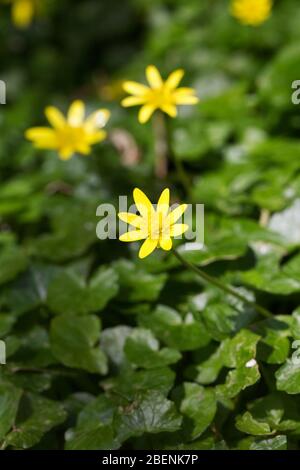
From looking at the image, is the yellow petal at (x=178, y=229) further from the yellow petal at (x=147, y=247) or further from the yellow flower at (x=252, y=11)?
the yellow flower at (x=252, y=11)

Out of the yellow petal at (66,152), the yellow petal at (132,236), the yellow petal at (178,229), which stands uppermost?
Answer: the yellow petal at (66,152)

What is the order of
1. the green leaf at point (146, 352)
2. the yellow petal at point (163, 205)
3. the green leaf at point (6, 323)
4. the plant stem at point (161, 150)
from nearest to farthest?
the yellow petal at point (163, 205), the green leaf at point (146, 352), the green leaf at point (6, 323), the plant stem at point (161, 150)

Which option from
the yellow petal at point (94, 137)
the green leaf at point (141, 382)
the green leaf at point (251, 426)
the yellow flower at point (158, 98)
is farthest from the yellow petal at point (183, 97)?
the green leaf at point (251, 426)

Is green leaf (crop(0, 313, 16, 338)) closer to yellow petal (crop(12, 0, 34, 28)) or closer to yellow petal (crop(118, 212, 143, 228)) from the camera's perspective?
yellow petal (crop(118, 212, 143, 228))

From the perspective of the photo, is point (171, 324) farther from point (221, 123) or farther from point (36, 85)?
point (36, 85)

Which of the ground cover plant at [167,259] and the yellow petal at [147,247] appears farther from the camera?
the ground cover plant at [167,259]

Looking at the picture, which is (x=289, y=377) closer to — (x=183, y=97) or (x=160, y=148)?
(x=183, y=97)

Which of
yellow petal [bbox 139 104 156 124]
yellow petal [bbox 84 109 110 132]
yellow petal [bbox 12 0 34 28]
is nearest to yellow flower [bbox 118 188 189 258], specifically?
yellow petal [bbox 139 104 156 124]
